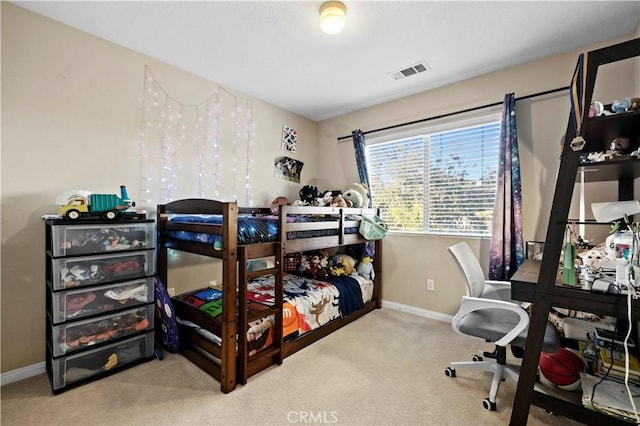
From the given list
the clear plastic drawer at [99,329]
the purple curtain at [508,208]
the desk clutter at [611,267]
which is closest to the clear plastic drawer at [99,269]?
the clear plastic drawer at [99,329]

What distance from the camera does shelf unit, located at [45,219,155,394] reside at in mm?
1780

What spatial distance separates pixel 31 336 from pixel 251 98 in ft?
9.35

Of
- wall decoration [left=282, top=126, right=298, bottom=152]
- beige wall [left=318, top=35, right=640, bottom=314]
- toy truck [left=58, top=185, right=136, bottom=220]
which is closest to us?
toy truck [left=58, top=185, right=136, bottom=220]

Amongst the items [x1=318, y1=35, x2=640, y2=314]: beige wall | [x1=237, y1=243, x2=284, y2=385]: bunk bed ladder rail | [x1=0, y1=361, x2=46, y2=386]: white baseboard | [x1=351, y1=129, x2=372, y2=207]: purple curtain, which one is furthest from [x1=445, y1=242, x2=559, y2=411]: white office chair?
[x1=0, y1=361, x2=46, y2=386]: white baseboard

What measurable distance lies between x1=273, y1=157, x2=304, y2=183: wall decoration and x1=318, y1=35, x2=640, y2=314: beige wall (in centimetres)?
55

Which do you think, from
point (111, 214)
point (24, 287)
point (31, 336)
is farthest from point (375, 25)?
point (31, 336)

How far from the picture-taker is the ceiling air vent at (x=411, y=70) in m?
2.59

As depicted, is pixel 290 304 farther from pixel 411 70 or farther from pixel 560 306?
pixel 411 70

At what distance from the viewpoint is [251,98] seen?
327 cm

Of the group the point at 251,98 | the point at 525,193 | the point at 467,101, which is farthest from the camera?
the point at 251,98

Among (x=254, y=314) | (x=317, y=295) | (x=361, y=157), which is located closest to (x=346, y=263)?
(x=317, y=295)

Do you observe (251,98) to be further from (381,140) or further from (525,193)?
(525,193)

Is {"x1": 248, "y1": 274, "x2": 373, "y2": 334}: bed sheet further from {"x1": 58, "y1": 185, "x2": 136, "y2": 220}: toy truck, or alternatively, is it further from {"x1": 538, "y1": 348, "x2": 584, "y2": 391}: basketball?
{"x1": 538, "y1": 348, "x2": 584, "y2": 391}: basketball

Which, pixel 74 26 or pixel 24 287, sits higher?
pixel 74 26
